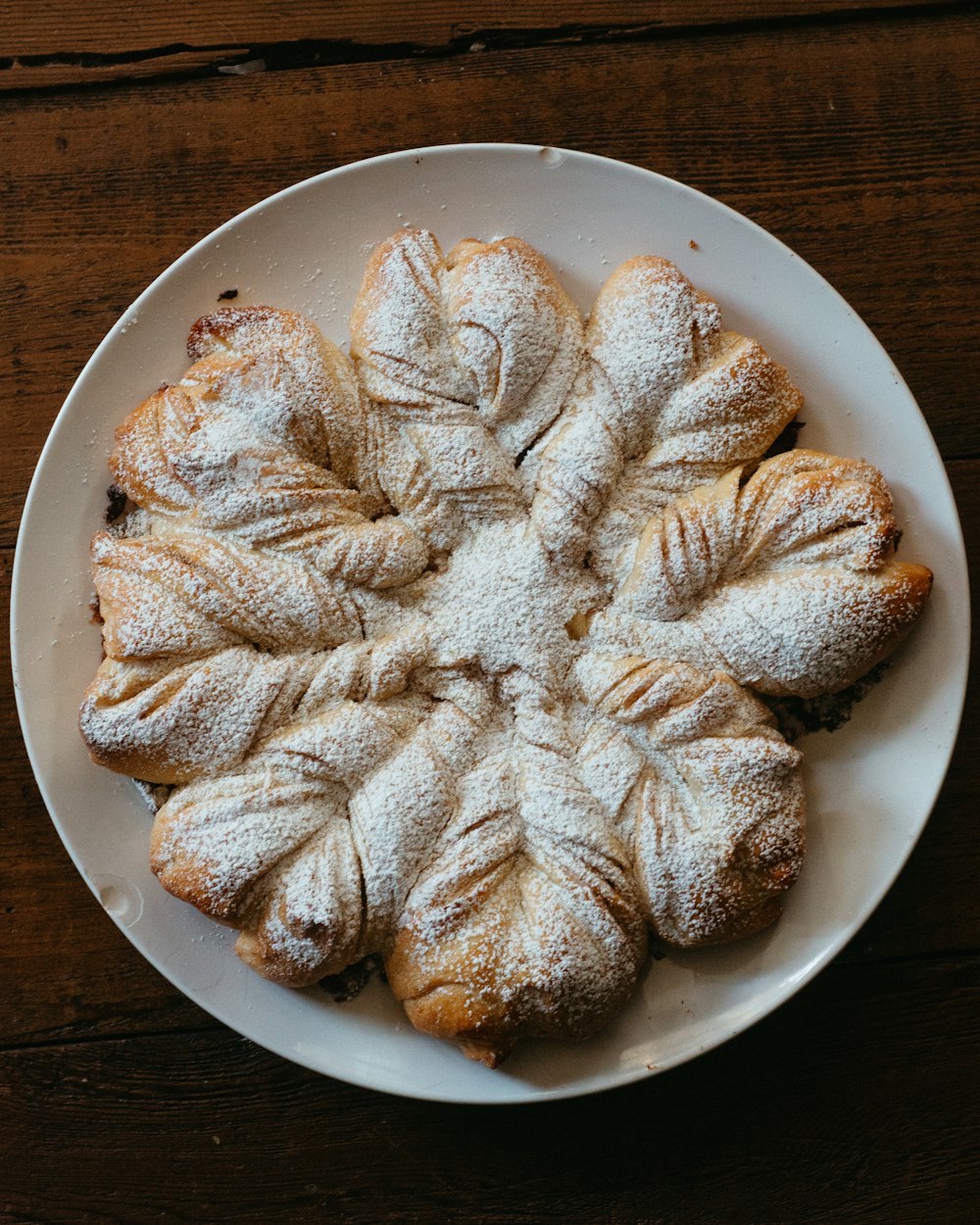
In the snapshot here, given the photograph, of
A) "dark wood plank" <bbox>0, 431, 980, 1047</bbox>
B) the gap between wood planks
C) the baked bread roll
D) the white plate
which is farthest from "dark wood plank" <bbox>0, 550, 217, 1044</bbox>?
the gap between wood planks

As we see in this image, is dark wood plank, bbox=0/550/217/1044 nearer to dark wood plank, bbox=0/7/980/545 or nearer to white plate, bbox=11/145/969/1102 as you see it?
white plate, bbox=11/145/969/1102

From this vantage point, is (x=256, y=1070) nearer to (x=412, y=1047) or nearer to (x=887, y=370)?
(x=412, y=1047)

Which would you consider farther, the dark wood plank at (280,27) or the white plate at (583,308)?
the dark wood plank at (280,27)

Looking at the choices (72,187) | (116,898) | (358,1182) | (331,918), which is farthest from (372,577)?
(358,1182)

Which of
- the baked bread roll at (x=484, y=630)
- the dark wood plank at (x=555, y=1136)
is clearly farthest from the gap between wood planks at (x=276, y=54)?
the dark wood plank at (x=555, y=1136)

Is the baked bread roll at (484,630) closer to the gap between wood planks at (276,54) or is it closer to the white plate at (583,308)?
the white plate at (583,308)

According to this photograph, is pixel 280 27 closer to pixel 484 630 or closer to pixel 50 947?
pixel 484 630
